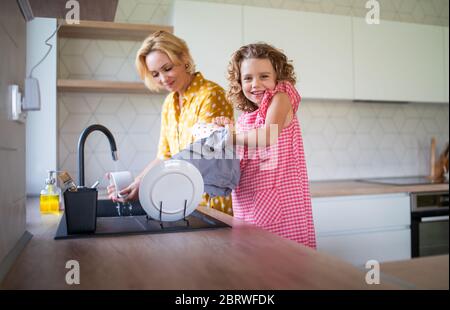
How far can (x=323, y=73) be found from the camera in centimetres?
222

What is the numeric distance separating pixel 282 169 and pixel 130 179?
0.36 meters

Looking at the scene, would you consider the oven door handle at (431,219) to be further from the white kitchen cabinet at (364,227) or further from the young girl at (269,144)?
the young girl at (269,144)

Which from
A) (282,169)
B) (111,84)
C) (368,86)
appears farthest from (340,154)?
(282,169)

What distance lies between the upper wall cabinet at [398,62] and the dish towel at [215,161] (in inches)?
60.2

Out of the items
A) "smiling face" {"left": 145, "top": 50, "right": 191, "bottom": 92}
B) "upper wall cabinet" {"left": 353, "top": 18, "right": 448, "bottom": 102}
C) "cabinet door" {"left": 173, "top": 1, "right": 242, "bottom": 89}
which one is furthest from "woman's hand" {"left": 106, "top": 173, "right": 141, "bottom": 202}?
"upper wall cabinet" {"left": 353, "top": 18, "right": 448, "bottom": 102}

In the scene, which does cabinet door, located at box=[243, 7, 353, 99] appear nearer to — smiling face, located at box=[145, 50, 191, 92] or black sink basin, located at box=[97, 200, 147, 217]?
smiling face, located at box=[145, 50, 191, 92]

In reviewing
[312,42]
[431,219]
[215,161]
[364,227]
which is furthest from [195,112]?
[431,219]

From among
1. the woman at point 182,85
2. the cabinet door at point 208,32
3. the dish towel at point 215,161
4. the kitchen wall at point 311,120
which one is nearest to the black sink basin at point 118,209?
the woman at point 182,85

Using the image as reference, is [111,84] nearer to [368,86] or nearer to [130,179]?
[130,179]

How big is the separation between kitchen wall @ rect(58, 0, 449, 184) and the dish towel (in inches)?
27.4

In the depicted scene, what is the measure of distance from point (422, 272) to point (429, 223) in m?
1.46

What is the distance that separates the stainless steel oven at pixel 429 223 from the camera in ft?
7.13

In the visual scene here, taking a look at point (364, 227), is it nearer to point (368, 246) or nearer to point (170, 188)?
point (368, 246)

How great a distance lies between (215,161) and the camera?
0.96 meters
